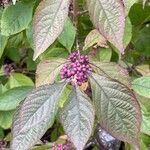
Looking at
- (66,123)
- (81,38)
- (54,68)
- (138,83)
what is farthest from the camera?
(81,38)

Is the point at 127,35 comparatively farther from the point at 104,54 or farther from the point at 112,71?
the point at 112,71

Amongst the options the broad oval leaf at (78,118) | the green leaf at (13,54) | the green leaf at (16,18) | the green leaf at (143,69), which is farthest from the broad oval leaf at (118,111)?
the green leaf at (13,54)

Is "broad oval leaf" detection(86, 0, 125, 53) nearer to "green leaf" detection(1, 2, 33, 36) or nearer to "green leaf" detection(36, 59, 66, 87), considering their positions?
"green leaf" detection(36, 59, 66, 87)

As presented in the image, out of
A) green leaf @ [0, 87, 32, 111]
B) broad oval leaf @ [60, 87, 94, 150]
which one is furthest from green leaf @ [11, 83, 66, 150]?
green leaf @ [0, 87, 32, 111]

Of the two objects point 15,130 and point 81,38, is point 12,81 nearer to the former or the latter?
point 81,38

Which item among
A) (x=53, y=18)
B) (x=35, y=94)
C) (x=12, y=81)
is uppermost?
(x=53, y=18)

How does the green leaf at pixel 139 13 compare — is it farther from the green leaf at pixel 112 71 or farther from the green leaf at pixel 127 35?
the green leaf at pixel 112 71

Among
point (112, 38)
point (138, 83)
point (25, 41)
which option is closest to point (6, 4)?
point (25, 41)
